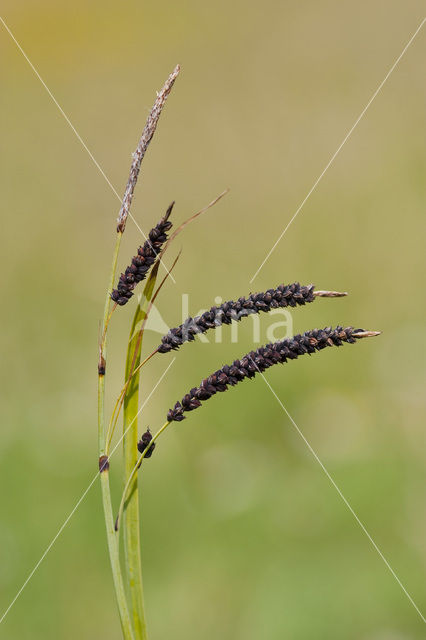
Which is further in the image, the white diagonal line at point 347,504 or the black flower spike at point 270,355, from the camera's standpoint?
the white diagonal line at point 347,504

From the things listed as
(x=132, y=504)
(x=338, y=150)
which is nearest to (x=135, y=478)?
(x=132, y=504)

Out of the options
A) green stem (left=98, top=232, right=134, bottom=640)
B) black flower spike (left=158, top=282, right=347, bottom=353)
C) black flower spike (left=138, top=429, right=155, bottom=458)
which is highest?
black flower spike (left=158, top=282, right=347, bottom=353)

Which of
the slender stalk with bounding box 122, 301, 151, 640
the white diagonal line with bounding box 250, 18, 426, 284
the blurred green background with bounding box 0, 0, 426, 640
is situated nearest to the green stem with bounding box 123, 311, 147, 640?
the slender stalk with bounding box 122, 301, 151, 640

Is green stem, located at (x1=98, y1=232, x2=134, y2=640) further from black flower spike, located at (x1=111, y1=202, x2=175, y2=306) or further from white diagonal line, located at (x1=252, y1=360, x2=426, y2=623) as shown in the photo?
white diagonal line, located at (x1=252, y1=360, x2=426, y2=623)

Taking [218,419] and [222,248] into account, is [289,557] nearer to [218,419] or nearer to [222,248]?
[218,419]

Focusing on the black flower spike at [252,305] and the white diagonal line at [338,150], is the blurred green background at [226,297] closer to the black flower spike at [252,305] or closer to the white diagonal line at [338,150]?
the white diagonal line at [338,150]

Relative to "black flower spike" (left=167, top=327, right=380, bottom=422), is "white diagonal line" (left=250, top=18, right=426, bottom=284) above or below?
above

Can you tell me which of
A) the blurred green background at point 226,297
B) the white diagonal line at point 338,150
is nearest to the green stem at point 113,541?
the blurred green background at point 226,297
